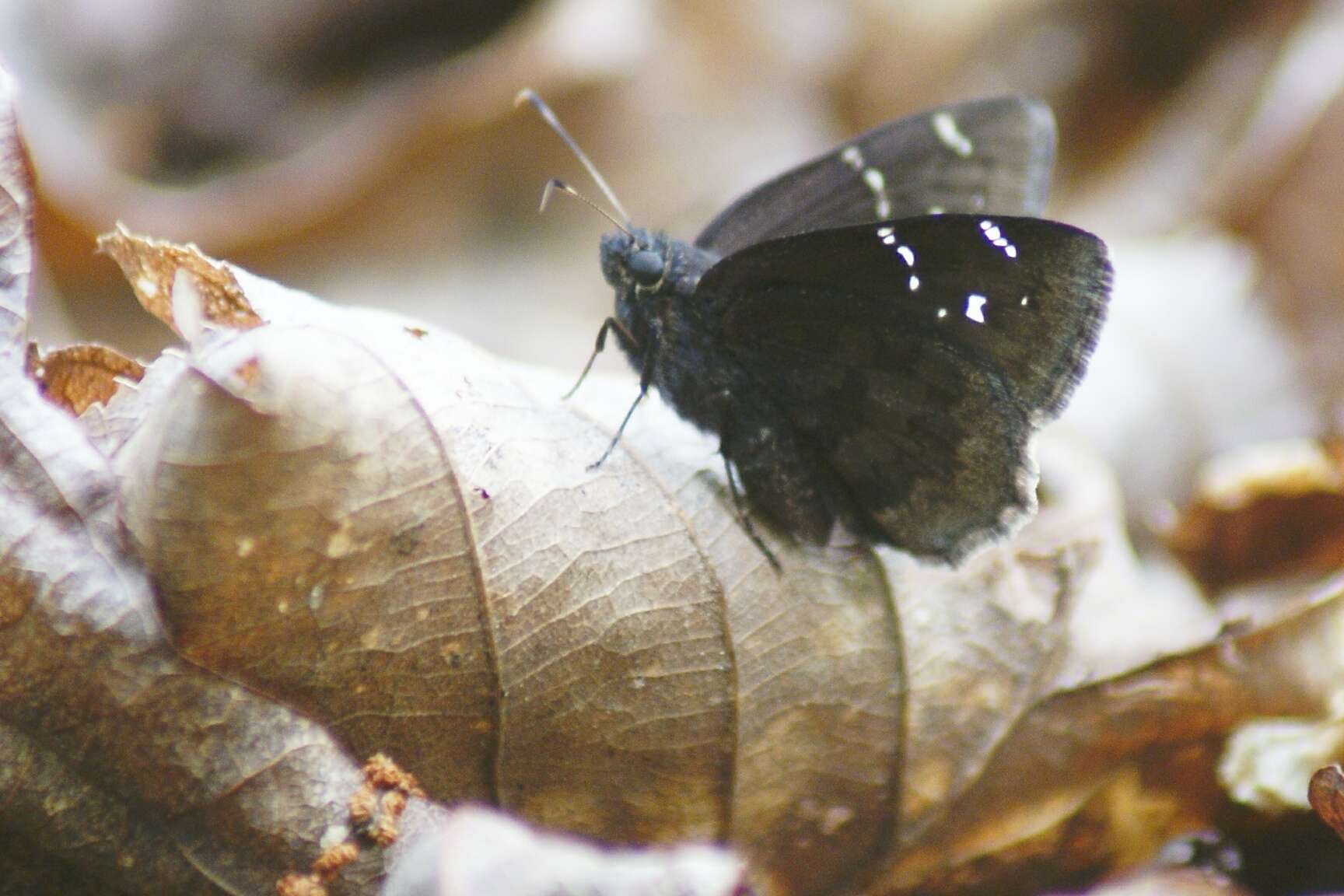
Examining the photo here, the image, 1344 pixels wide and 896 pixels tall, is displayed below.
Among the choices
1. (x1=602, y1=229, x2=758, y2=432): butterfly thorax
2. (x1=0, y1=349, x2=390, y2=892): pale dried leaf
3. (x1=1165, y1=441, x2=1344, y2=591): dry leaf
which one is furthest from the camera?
(x1=1165, y1=441, x2=1344, y2=591): dry leaf

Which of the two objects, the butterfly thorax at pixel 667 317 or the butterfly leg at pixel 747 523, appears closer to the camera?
the butterfly leg at pixel 747 523

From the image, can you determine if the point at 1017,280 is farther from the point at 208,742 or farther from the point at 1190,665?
the point at 208,742

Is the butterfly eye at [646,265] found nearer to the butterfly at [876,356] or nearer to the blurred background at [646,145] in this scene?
the butterfly at [876,356]

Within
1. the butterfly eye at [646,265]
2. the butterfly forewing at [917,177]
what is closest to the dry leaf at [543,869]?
the butterfly eye at [646,265]

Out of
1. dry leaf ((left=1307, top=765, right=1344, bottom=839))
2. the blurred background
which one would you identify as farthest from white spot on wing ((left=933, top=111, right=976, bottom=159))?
dry leaf ((left=1307, top=765, right=1344, bottom=839))

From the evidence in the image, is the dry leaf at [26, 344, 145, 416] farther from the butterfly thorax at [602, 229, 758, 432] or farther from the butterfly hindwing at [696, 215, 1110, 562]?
the butterfly hindwing at [696, 215, 1110, 562]

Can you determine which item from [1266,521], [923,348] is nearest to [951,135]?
[923,348]
